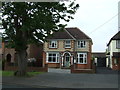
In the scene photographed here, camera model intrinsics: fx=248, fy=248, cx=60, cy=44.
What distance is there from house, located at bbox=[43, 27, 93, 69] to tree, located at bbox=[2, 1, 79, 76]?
76.9 ft

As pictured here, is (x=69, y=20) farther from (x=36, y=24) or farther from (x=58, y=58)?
(x=58, y=58)

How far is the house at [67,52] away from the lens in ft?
160

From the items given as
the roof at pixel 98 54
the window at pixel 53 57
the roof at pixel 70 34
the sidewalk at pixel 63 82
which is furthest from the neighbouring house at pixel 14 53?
the roof at pixel 98 54

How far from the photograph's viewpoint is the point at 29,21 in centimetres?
2219

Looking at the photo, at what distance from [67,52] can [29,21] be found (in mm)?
27039

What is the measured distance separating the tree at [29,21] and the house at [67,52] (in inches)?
923

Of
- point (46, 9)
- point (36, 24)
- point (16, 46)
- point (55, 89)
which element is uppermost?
point (46, 9)

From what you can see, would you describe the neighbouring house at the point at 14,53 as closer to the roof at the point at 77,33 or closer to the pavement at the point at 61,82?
the roof at the point at 77,33

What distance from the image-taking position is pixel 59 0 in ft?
75.9

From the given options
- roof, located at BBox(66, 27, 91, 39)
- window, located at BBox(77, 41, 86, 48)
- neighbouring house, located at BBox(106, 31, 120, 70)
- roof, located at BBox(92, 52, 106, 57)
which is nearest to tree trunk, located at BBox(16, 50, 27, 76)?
neighbouring house, located at BBox(106, 31, 120, 70)

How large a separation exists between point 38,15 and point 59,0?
3.07m

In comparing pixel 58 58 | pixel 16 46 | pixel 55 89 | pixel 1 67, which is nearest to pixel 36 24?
pixel 16 46

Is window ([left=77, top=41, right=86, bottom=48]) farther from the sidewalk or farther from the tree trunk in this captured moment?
the sidewalk

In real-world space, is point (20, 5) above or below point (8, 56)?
above
